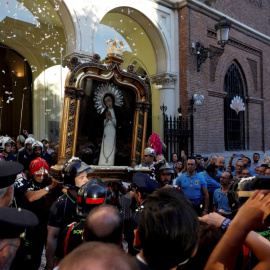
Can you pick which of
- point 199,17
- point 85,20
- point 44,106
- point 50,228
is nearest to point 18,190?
point 50,228

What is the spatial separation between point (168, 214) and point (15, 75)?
46.0 feet

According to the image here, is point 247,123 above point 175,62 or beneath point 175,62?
beneath

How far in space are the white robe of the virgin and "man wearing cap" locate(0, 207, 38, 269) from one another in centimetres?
334

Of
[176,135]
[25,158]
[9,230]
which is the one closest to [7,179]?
[9,230]

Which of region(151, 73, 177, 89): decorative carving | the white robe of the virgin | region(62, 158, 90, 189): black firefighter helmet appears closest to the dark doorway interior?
region(151, 73, 177, 89): decorative carving

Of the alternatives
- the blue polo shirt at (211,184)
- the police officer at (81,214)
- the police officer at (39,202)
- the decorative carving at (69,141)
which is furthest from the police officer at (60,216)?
→ the blue polo shirt at (211,184)

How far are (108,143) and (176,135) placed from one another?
632 centimetres

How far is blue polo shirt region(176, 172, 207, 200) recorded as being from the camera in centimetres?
565

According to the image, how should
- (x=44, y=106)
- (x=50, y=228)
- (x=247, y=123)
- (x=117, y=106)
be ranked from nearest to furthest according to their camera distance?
A: (x=50, y=228) → (x=117, y=106) → (x=44, y=106) → (x=247, y=123)

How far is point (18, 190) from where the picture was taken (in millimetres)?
3299

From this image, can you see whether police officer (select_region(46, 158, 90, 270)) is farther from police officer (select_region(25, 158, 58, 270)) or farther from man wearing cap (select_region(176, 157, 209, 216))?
man wearing cap (select_region(176, 157, 209, 216))

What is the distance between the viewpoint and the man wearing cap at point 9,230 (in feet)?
4.54

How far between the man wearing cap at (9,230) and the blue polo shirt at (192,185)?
4521 mm

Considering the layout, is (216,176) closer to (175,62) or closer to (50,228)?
(50,228)
